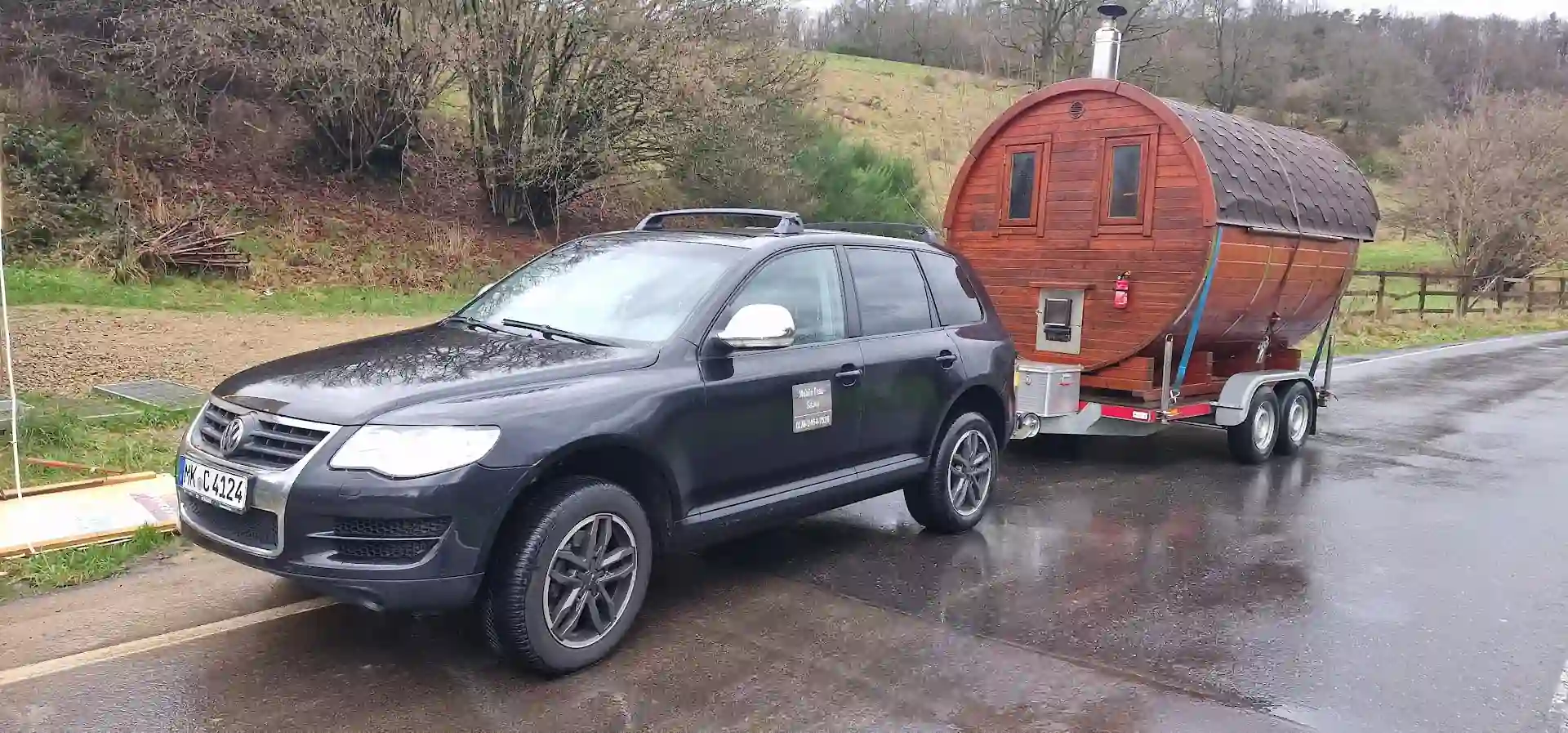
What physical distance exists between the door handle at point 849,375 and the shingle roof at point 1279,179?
13.8 feet

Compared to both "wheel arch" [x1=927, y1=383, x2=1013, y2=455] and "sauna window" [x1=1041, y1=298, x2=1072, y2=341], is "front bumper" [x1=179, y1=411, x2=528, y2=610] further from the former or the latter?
"sauna window" [x1=1041, y1=298, x2=1072, y2=341]

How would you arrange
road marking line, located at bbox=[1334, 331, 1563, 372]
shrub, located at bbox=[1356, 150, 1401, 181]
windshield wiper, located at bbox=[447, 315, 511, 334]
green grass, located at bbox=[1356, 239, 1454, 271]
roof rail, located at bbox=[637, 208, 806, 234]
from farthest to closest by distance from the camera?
shrub, located at bbox=[1356, 150, 1401, 181] → green grass, located at bbox=[1356, 239, 1454, 271] → road marking line, located at bbox=[1334, 331, 1563, 372] → roof rail, located at bbox=[637, 208, 806, 234] → windshield wiper, located at bbox=[447, 315, 511, 334]

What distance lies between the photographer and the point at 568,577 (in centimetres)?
416

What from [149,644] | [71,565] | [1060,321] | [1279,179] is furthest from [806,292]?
[1279,179]

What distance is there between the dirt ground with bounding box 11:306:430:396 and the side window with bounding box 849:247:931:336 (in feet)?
21.3

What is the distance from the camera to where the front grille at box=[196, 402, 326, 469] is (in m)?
3.83

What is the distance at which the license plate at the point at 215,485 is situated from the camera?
3891mm

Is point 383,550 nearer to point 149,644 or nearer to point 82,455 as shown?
point 149,644

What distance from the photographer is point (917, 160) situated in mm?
31312

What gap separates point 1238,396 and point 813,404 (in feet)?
16.6

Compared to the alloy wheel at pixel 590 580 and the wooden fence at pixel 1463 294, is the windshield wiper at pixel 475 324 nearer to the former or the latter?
the alloy wheel at pixel 590 580

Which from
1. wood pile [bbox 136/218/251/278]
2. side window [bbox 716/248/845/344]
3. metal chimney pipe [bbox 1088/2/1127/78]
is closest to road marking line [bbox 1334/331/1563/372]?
metal chimney pipe [bbox 1088/2/1127/78]

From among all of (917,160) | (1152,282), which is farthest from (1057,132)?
(917,160)

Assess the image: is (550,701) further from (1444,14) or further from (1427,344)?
(1444,14)
